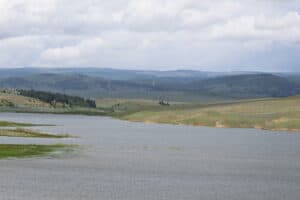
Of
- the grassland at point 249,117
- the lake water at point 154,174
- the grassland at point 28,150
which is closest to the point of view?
the lake water at point 154,174

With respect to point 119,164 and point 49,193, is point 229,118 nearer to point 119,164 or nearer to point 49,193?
point 119,164

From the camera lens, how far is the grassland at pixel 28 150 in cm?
7793

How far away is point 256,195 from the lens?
180 ft

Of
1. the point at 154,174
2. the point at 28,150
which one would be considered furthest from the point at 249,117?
the point at 154,174

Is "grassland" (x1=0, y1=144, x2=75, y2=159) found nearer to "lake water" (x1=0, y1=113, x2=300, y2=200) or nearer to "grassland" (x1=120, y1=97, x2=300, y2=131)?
"lake water" (x1=0, y1=113, x2=300, y2=200)

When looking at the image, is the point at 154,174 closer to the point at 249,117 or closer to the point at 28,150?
the point at 28,150

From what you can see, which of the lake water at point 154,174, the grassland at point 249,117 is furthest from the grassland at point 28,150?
the grassland at point 249,117

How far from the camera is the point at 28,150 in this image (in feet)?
274

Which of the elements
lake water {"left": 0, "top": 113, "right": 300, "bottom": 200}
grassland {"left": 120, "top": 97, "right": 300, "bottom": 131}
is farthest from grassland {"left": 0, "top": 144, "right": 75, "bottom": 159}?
grassland {"left": 120, "top": 97, "right": 300, "bottom": 131}

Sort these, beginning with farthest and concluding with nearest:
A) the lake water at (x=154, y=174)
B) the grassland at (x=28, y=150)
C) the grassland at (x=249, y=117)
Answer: the grassland at (x=249, y=117) < the grassland at (x=28, y=150) < the lake water at (x=154, y=174)

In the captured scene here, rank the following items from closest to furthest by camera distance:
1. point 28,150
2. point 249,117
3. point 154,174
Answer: point 154,174 → point 28,150 → point 249,117

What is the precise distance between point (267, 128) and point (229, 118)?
1417 cm

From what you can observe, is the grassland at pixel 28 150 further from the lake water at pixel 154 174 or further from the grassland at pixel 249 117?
the grassland at pixel 249 117

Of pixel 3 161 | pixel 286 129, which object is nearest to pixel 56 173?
pixel 3 161
